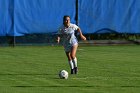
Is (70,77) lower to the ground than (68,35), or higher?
lower

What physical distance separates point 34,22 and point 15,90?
20.2 m

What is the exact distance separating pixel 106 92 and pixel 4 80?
3739mm

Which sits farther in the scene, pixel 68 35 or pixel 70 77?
pixel 68 35

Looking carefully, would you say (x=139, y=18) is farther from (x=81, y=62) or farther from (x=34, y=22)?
(x=81, y=62)

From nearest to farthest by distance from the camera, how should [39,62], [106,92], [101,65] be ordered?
1. [106,92]
2. [101,65]
3. [39,62]

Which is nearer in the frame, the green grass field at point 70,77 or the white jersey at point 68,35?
the green grass field at point 70,77

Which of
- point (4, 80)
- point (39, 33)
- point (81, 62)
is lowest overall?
point (39, 33)

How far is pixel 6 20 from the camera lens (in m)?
32.1

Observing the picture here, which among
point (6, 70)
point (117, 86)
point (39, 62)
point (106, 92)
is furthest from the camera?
point (39, 62)

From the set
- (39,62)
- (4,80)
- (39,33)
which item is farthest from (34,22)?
(4,80)

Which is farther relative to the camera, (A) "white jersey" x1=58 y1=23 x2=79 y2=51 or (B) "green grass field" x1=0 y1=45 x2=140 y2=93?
→ (A) "white jersey" x1=58 y1=23 x2=79 y2=51

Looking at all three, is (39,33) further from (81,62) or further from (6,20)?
(81,62)

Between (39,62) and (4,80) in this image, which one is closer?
(4,80)

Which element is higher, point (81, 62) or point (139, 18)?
point (81, 62)
